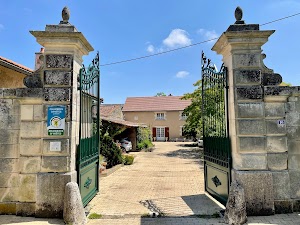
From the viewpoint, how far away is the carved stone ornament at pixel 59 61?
4.72 metres

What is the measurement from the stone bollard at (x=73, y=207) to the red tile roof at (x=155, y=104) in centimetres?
3431

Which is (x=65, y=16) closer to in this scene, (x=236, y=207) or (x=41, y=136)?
(x=41, y=136)

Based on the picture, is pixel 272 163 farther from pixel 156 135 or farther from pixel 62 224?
pixel 156 135

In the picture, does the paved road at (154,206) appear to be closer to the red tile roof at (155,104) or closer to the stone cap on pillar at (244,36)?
the stone cap on pillar at (244,36)

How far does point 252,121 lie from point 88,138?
3.56 meters

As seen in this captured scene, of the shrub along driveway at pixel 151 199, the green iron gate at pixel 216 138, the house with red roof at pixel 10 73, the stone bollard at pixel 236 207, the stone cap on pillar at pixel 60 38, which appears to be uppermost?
the house with red roof at pixel 10 73

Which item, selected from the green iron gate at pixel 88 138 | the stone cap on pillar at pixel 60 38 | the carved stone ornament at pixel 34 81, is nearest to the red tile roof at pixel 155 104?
the green iron gate at pixel 88 138

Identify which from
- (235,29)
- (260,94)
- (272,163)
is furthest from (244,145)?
(235,29)

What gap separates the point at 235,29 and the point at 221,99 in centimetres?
152

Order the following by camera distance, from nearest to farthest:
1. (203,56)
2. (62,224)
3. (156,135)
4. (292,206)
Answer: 1. (62,224)
2. (292,206)
3. (203,56)
4. (156,135)

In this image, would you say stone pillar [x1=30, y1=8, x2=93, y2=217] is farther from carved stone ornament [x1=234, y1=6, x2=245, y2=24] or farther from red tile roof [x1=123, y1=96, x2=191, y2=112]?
red tile roof [x1=123, y1=96, x2=191, y2=112]

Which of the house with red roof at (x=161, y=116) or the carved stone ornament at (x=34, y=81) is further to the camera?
the house with red roof at (x=161, y=116)

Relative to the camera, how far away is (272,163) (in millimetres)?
4676

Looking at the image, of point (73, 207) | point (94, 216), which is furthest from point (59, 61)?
point (94, 216)
